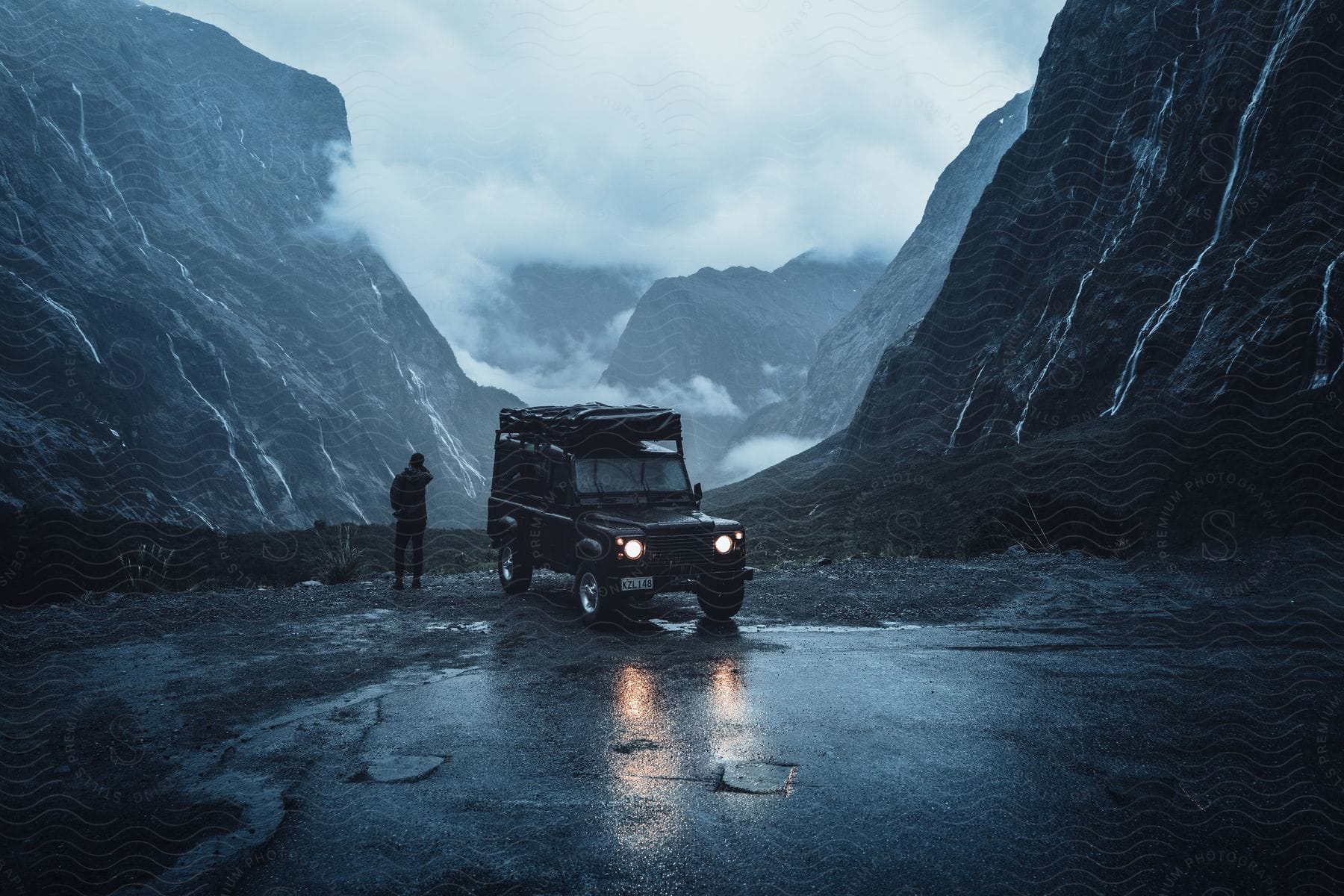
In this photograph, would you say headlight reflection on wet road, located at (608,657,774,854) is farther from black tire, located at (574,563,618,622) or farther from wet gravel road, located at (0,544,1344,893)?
black tire, located at (574,563,618,622)

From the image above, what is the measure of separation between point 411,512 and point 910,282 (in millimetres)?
126355

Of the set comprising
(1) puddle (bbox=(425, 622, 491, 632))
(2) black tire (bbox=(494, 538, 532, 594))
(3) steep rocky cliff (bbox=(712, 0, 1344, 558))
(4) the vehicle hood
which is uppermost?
(3) steep rocky cliff (bbox=(712, 0, 1344, 558))

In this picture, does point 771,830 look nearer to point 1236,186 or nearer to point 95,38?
point 1236,186

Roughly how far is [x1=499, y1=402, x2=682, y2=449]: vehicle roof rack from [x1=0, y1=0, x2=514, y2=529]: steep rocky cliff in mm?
65356

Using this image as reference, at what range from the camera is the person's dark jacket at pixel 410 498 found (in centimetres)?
1300

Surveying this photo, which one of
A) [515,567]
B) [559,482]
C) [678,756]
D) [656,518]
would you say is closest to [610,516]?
[656,518]

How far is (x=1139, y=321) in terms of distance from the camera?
120ft

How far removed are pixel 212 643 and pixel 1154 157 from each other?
46.0 meters

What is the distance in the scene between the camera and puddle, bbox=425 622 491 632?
404 inches

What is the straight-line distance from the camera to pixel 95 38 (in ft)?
484

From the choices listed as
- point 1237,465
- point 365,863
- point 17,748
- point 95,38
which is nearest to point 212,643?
point 17,748

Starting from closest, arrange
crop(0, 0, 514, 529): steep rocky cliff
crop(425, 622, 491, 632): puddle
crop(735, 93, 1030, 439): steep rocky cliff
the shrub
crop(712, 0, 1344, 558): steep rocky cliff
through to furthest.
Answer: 1. crop(425, 622, 491, 632): puddle
2. the shrub
3. crop(712, 0, 1344, 558): steep rocky cliff
4. crop(0, 0, 514, 529): steep rocky cliff
5. crop(735, 93, 1030, 439): steep rocky cliff

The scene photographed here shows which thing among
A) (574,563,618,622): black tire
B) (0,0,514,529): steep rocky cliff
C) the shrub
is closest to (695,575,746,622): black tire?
(574,563,618,622): black tire

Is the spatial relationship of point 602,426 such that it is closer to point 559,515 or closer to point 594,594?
point 559,515
